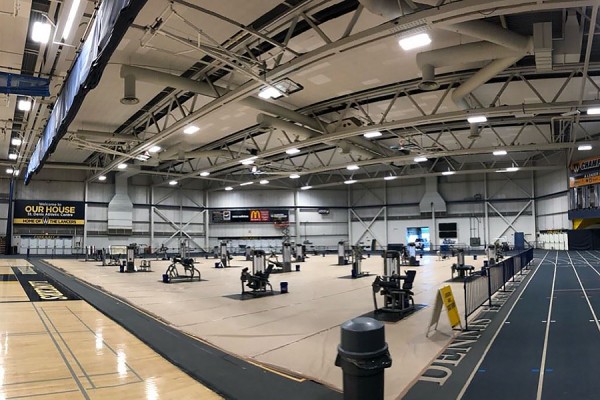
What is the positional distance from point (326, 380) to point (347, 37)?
684 centimetres

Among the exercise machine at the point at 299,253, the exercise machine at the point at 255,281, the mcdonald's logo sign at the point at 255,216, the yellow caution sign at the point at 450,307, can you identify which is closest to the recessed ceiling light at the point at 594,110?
the yellow caution sign at the point at 450,307

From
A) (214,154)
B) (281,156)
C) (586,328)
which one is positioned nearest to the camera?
(586,328)

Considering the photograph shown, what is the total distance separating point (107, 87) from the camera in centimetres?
1460

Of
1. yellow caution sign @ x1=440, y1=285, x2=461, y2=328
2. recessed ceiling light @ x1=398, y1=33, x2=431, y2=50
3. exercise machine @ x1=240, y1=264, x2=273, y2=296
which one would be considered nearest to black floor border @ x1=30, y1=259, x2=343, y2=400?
yellow caution sign @ x1=440, y1=285, x2=461, y2=328

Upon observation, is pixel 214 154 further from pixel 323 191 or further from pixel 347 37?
pixel 323 191

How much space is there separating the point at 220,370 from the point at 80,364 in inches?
67.6

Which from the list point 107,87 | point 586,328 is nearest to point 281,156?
point 107,87

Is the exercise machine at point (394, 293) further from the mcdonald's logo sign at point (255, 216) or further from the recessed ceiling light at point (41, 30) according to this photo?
the mcdonald's logo sign at point (255, 216)

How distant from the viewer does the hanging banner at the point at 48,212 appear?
32.4 meters

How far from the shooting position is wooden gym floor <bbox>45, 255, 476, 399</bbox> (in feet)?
17.7

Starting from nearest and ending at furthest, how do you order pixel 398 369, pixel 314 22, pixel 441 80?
1. pixel 398 369
2. pixel 314 22
3. pixel 441 80

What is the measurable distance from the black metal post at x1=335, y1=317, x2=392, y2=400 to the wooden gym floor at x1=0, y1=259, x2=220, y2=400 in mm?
1627

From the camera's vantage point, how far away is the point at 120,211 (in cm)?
3547

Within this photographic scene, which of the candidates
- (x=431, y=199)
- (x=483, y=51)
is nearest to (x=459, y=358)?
(x=483, y=51)
